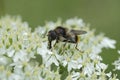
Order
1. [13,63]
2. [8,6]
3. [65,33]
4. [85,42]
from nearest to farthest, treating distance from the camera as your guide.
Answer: [13,63] < [65,33] < [85,42] < [8,6]

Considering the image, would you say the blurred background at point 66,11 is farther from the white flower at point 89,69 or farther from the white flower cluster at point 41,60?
the white flower at point 89,69

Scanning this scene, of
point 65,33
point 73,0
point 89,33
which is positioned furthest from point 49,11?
point 65,33

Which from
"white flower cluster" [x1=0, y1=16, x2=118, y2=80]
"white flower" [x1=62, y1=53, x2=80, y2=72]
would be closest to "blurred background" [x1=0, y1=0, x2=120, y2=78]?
"white flower cluster" [x1=0, y1=16, x2=118, y2=80]

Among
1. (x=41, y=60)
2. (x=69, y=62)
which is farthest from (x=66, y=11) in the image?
(x=69, y=62)

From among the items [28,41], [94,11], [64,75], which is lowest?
[64,75]

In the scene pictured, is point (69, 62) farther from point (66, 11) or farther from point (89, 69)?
point (66, 11)

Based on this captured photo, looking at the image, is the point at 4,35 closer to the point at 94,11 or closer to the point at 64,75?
the point at 64,75

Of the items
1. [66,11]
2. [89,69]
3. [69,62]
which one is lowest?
[89,69]
